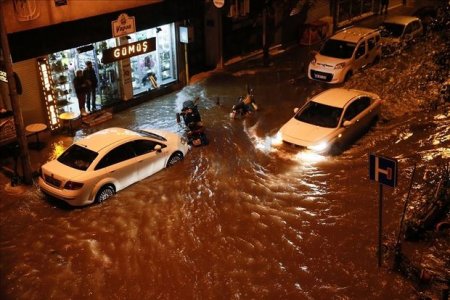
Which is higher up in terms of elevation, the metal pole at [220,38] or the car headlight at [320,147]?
the metal pole at [220,38]

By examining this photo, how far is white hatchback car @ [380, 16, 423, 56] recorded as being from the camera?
23969 millimetres

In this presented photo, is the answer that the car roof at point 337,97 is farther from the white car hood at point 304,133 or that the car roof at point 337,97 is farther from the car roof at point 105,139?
the car roof at point 105,139

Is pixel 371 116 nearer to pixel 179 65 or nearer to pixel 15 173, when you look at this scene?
pixel 179 65

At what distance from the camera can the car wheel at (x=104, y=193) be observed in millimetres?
13047

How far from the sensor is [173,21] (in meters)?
20.2

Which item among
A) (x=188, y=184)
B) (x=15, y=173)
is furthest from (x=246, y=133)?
(x=15, y=173)

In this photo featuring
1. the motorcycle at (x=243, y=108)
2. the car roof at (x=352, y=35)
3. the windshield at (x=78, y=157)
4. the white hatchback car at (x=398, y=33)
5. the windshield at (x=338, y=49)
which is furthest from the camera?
the white hatchback car at (x=398, y=33)

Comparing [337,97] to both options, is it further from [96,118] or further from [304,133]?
[96,118]

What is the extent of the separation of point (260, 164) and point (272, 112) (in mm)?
4345

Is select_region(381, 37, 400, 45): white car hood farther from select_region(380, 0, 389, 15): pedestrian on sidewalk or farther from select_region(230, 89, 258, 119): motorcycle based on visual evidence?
select_region(380, 0, 389, 15): pedestrian on sidewalk

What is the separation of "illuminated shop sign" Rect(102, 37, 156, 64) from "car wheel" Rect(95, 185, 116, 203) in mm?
6163

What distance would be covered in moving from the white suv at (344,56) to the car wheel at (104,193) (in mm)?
11308

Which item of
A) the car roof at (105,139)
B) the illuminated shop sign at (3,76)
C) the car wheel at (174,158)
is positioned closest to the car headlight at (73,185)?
the car roof at (105,139)

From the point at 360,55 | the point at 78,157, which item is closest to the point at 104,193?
the point at 78,157
